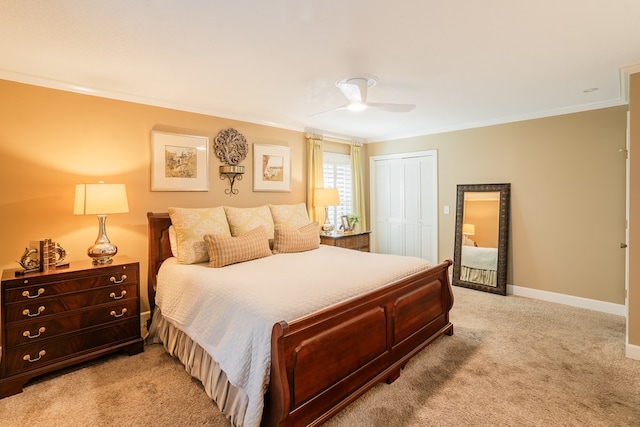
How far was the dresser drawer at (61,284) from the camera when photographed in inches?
91.3

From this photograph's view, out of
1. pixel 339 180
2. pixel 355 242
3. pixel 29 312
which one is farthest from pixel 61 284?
pixel 339 180

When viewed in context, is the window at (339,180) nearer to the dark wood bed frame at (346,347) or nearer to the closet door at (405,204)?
the closet door at (405,204)

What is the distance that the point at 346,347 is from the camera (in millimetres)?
2062

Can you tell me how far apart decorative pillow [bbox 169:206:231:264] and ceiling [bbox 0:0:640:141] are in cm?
127

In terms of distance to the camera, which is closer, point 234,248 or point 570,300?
point 234,248

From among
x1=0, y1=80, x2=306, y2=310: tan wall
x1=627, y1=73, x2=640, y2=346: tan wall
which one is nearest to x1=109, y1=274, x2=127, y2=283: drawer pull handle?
x1=0, y1=80, x2=306, y2=310: tan wall

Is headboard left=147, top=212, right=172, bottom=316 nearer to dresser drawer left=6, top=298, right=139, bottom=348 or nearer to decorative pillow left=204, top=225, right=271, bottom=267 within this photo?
dresser drawer left=6, top=298, right=139, bottom=348

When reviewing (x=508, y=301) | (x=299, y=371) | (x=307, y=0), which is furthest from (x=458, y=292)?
(x=307, y=0)

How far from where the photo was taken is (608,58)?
254 centimetres

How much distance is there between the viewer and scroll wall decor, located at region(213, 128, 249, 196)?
3.99 metres

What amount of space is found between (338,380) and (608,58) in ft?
10.6

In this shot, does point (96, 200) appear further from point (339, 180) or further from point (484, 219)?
point (484, 219)

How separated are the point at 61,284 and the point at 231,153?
226cm

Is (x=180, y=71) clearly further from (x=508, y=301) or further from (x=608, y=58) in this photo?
(x=508, y=301)
